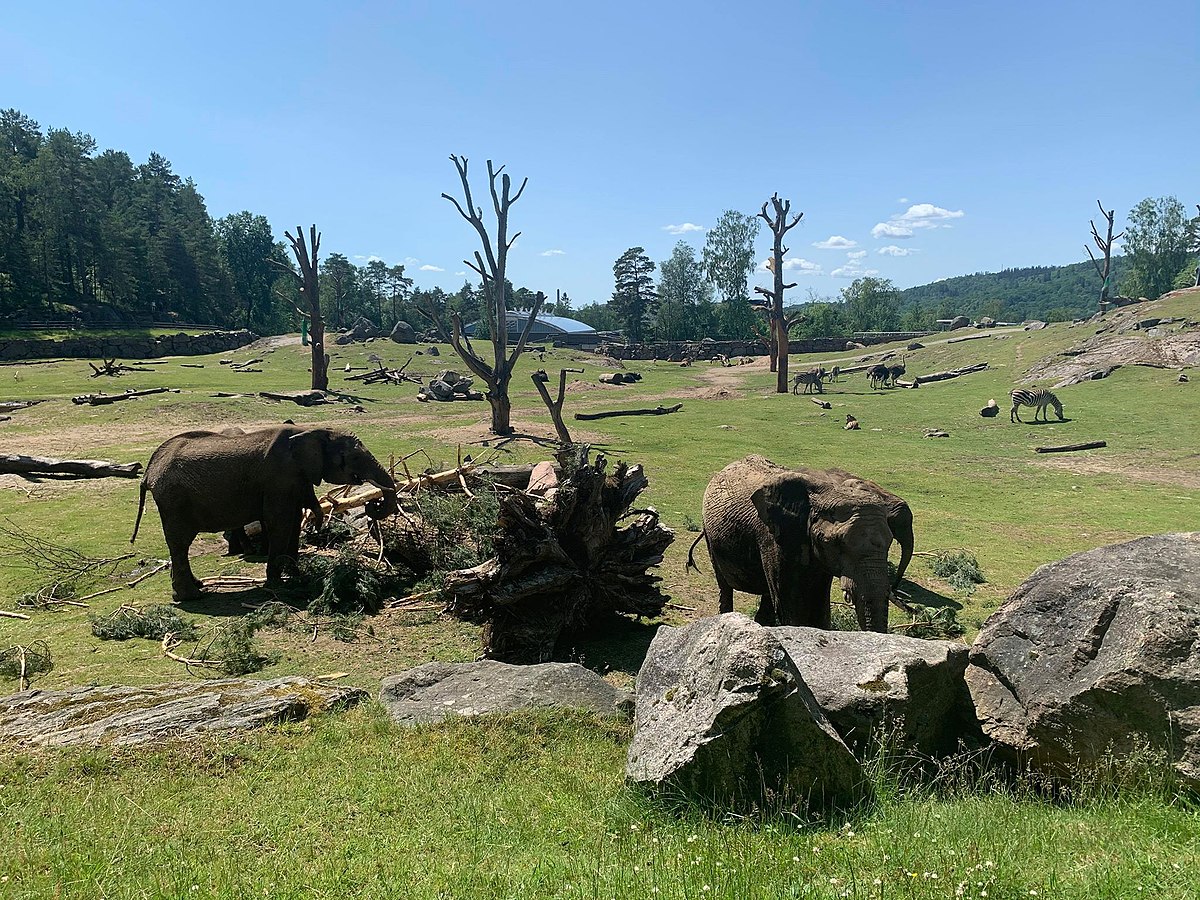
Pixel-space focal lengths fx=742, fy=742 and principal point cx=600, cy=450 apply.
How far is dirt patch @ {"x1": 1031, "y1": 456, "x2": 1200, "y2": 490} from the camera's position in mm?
18453

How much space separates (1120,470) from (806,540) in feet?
55.0

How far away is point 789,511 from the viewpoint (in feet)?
26.1

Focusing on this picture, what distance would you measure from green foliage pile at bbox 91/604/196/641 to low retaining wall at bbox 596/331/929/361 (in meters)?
65.2

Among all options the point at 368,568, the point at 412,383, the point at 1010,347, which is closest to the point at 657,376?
the point at 412,383

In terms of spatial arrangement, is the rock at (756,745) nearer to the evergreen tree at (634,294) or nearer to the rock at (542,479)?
the rock at (542,479)

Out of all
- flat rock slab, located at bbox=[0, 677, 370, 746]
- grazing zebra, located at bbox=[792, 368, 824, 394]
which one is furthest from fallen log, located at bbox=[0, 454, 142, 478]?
grazing zebra, located at bbox=[792, 368, 824, 394]

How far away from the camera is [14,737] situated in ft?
18.5

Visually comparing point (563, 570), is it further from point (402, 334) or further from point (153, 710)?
point (402, 334)

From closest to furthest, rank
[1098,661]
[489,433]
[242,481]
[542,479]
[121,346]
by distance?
1. [1098,661]
2. [242,481]
3. [542,479]
4. [489,433]
5. [121,346]

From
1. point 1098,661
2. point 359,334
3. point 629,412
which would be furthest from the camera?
point 359,334

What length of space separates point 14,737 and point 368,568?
555 cm

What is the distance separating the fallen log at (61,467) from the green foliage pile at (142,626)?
983cm

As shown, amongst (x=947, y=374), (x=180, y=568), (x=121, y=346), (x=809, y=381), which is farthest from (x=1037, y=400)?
(x=121, y=346)

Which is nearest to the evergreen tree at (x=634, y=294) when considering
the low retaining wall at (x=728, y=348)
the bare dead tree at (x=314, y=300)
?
the low retaining wall at (x=728, y=348)
